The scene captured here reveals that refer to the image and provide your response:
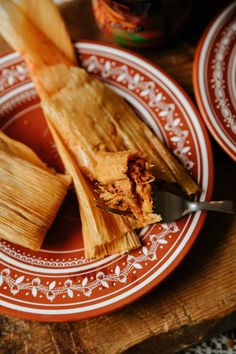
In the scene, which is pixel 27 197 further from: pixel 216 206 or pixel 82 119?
pixel 216 206

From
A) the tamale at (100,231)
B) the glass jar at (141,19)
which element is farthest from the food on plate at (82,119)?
the glass jar at (141,19)

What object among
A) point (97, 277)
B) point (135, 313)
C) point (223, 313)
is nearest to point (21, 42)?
point (97, 277)

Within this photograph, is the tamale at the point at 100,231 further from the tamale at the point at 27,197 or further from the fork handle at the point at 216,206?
the fork handle at the point at 216,206

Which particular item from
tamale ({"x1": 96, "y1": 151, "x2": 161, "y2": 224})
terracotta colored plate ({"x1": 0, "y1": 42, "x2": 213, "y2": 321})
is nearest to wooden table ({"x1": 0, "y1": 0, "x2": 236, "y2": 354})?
terracotta colored plate ({"x1": 0, "y1": 42, "x2": 213, "y2": 321})

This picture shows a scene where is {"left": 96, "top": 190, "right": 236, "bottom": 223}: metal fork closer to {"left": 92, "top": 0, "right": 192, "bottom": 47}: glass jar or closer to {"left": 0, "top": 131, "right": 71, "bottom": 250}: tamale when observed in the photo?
{"left": 0, "top": 131, "right": 71, "bottom": 250}: tamale

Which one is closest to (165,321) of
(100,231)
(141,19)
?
(100,231)

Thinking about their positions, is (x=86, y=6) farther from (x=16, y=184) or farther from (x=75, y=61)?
(x=16, y=184)
